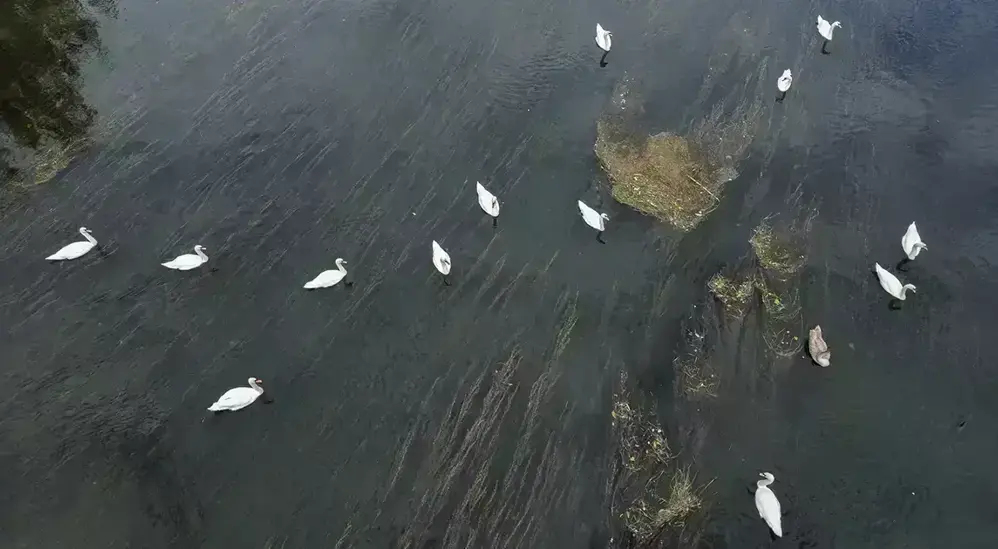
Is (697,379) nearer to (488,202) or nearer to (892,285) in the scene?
(892,285)

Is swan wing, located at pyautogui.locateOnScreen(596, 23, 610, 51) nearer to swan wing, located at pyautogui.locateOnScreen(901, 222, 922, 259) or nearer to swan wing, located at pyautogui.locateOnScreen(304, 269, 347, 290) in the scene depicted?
swan wing, located at pyautogui.locateOnScreen(901, 222, 922, 259)

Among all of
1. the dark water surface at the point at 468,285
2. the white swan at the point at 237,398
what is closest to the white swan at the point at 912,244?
the dark water surface at the point at 468,285

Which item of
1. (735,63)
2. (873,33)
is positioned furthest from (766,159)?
(873,33)

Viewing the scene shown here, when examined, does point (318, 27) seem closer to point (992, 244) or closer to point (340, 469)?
point (340, 469)

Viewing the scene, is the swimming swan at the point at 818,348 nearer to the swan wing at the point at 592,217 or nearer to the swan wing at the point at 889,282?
the swan wing at the point at 889,282

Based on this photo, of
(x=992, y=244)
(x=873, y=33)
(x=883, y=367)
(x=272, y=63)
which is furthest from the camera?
(x=873, y=33)

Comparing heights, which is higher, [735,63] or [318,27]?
[318,27]
